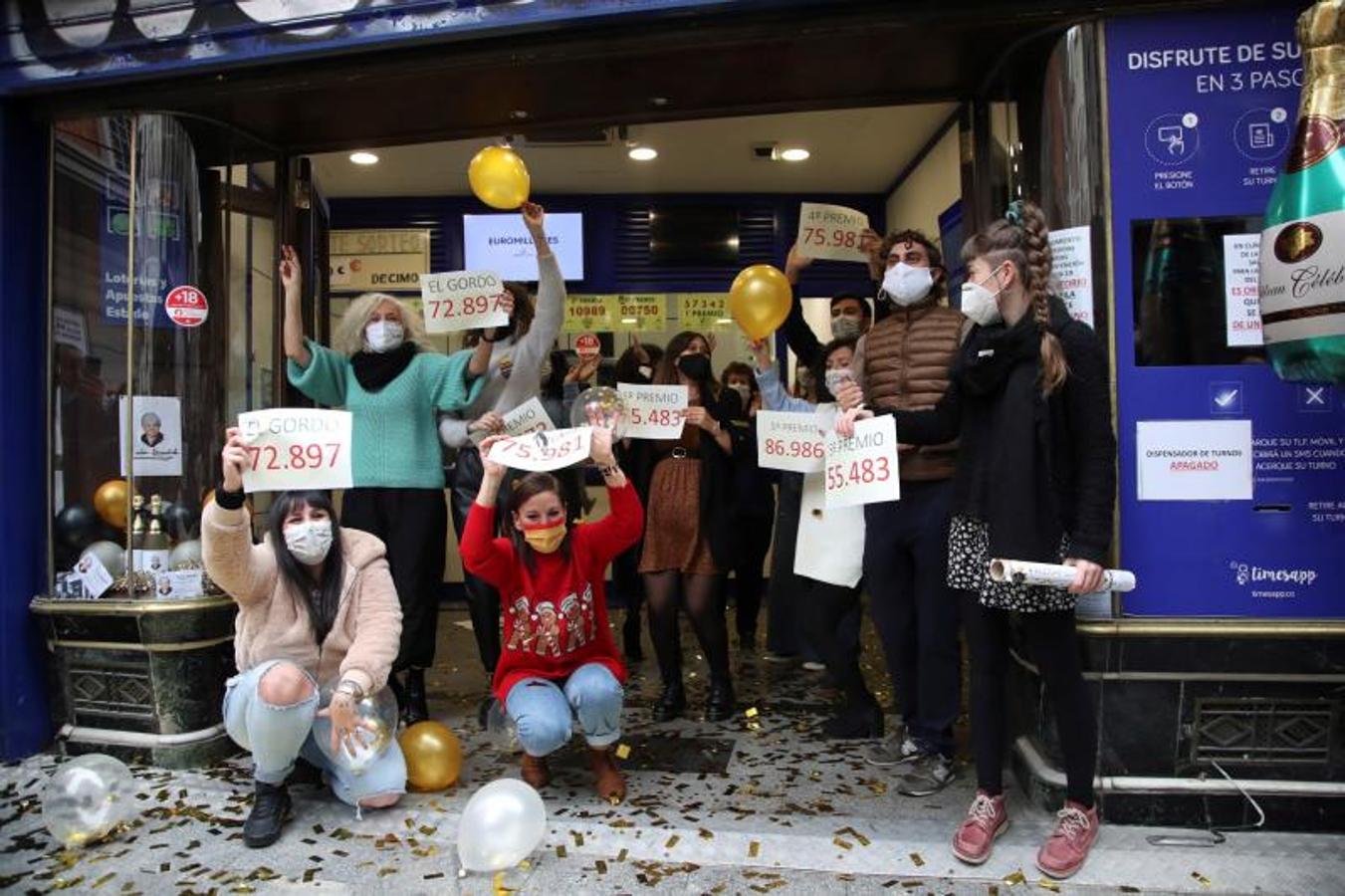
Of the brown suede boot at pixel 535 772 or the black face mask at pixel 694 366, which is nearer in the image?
the brown suede boot at pixel 535 772

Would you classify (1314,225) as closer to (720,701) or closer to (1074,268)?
(1074,268)

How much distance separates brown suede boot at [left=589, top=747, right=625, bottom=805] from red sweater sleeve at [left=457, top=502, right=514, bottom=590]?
28.9 inches

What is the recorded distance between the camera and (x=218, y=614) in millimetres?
3994

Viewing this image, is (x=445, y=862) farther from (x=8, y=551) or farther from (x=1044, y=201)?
(x=1044, y=201)

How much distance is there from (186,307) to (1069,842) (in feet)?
13.3

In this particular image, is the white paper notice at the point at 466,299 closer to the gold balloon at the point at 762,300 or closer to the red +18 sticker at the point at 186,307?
the red +18 sticker at the point at 186,307

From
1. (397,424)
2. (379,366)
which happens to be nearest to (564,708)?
(397,424)

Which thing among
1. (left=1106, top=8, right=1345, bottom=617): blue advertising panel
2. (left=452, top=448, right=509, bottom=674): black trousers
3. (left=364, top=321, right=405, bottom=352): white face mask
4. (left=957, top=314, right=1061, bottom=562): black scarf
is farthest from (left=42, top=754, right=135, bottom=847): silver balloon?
(left=1106, top=8, right=1345, bottom=617): blue advertising panel

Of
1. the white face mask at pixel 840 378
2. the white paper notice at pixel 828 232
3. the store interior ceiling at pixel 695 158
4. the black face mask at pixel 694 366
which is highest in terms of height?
the store interior ceiling at pixel 695 158

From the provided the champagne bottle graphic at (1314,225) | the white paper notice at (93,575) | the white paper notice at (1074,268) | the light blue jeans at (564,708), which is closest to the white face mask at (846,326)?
the white paper notice at (1074,268)

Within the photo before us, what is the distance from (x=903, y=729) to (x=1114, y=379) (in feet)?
5.30

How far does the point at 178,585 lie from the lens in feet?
13.1

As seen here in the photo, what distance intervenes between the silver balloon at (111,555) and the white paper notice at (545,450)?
2.01 metres

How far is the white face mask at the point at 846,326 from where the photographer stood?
4.62 meters
